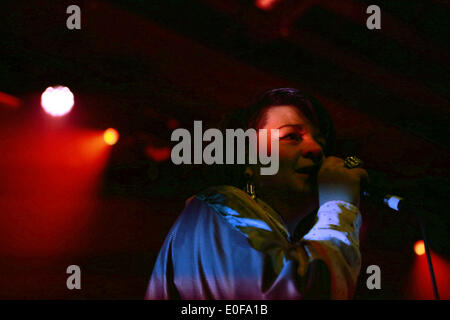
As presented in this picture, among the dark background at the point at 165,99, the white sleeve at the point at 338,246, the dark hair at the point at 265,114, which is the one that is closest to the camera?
the white sleeve at the point at 338,246

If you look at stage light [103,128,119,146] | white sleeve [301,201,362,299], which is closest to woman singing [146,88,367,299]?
white sleeve [301,201,362,299]

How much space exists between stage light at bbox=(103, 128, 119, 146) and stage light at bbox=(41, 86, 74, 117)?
225mm

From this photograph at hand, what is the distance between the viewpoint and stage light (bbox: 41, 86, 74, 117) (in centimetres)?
211

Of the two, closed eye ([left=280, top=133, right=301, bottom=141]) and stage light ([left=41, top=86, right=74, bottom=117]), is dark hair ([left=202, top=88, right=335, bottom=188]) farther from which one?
stage light ([left=41, top=86, right=74, bottom=117])

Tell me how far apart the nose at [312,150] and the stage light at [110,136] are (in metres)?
1.09

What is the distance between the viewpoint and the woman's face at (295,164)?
1.55 m

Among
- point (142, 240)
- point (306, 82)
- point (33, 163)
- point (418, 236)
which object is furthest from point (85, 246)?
point (418, 236)

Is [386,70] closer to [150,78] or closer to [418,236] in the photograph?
[418,236]

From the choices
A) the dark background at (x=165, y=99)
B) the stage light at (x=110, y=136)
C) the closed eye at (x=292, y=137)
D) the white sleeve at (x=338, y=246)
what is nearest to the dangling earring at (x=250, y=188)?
the closed eye at (x=292, y=137)

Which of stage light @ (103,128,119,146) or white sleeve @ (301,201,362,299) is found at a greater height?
stage light @ (103,128,119,146)

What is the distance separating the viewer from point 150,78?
7.38 ft

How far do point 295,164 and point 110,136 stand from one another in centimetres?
110

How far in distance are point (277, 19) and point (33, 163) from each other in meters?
1.46
